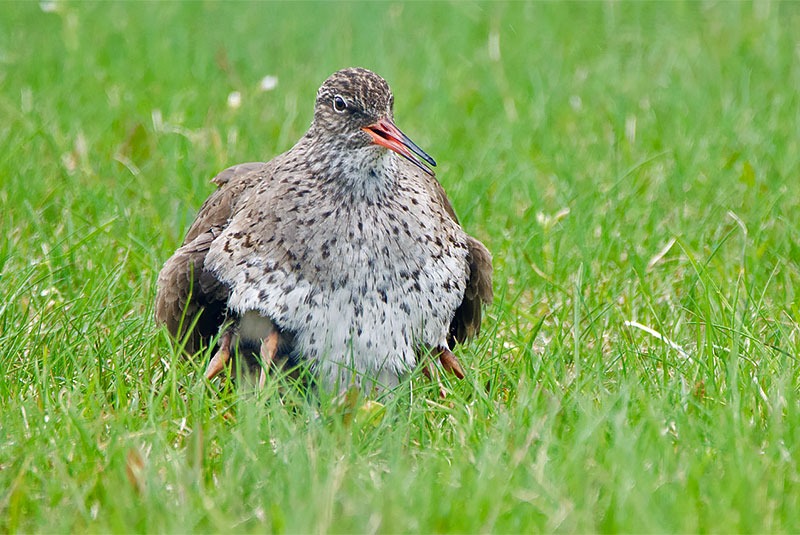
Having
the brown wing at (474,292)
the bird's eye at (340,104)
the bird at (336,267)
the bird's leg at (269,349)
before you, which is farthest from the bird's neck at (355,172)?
the bird's leg at (269,349)

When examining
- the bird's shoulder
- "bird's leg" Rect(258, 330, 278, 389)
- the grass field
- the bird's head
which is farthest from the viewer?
the bird's shoulder

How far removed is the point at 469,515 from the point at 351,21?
6.74 m

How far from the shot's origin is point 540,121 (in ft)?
24.8

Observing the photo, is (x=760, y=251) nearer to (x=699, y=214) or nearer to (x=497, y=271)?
(x=699, y=214)

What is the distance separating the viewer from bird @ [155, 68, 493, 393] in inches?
177

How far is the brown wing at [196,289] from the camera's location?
4.75 m

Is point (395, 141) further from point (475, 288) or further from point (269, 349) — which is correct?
point (269, 349)

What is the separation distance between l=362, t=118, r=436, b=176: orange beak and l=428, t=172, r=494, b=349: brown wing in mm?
478

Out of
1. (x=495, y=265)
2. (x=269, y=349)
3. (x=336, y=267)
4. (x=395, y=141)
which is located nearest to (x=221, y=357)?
(x=269, y=349)

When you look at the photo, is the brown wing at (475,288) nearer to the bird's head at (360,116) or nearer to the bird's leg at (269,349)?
the bird's head at (360,116)

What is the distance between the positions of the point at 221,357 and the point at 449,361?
2.72ft

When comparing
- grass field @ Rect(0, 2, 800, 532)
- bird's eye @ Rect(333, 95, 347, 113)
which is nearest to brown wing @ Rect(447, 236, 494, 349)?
grass field @ Rect(0, 2, 800, 532)

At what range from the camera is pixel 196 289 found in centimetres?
478

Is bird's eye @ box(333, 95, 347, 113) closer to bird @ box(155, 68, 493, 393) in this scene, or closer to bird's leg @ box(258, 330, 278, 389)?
bird @ box(155, 68, 493, 393)
